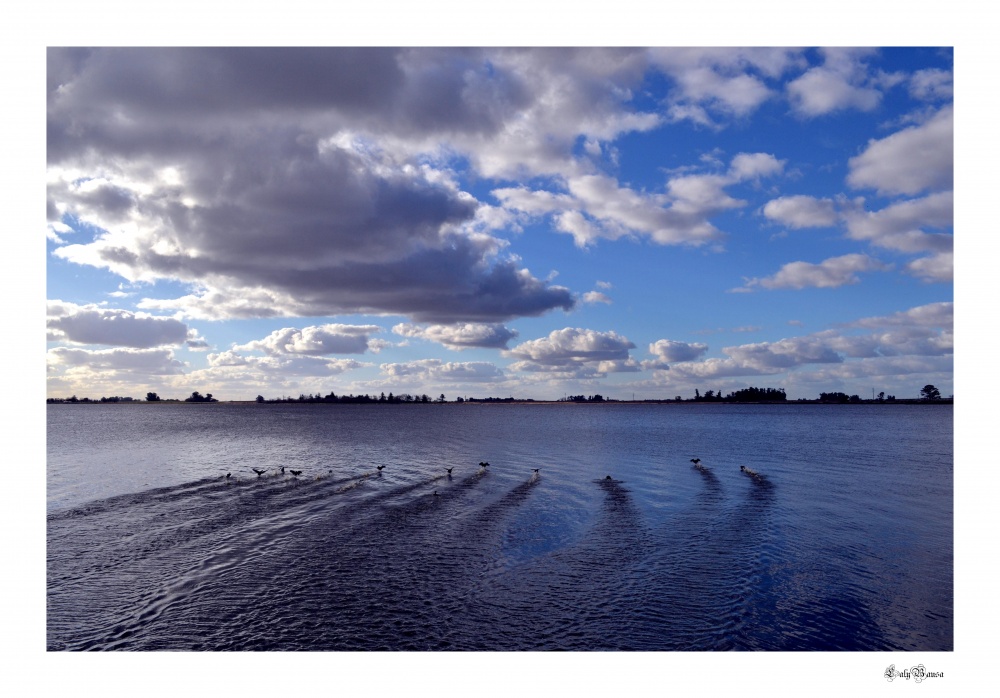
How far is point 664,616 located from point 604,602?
6.56 ft

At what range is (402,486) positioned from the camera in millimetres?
40312

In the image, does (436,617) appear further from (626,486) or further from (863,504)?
(863,504)

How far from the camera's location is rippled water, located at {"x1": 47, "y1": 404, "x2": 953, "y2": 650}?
52.5 ft

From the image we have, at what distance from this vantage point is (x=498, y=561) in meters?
22.2

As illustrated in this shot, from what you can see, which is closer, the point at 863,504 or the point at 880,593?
the point at 880,593

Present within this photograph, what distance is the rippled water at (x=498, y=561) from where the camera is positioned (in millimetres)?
16000

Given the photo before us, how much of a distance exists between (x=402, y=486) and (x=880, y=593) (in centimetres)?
3007

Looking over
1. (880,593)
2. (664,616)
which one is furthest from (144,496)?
(880,593)

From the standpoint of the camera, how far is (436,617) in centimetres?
1675
